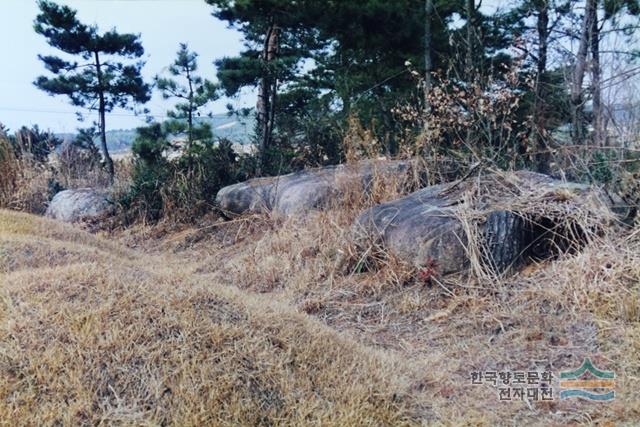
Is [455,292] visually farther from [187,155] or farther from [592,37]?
[187,155]

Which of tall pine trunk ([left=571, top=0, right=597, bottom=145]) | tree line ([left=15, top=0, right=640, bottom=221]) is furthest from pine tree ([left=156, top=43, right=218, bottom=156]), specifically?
tall pine trunk ([left=571, top=0, right=597, bottom=145])

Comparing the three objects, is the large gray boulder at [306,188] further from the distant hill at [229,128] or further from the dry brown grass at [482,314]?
the distant hill at [229,128]

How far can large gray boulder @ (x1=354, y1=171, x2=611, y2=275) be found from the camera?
350 cm

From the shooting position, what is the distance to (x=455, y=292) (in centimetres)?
349

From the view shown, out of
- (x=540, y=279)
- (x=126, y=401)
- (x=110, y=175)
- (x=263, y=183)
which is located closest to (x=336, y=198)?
(x=263, y=183)

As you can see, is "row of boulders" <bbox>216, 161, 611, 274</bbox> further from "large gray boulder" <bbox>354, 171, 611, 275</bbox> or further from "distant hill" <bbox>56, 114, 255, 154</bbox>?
"distant hill" <bbox>56, 114, 255, 154</bbox>

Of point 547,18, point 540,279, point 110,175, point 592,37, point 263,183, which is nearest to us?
point 540,279

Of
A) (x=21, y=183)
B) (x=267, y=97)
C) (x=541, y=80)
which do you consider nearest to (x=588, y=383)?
(x=541, y=80)

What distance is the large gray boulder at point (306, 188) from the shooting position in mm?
5109

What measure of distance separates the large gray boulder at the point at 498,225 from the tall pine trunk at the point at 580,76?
6.24 feet

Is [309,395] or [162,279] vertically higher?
[162,279]

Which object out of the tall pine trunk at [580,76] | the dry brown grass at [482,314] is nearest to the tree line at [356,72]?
the tall pine trunk at [580,76]

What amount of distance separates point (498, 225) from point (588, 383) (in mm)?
1341

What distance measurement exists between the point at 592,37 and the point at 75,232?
17.9 ft
